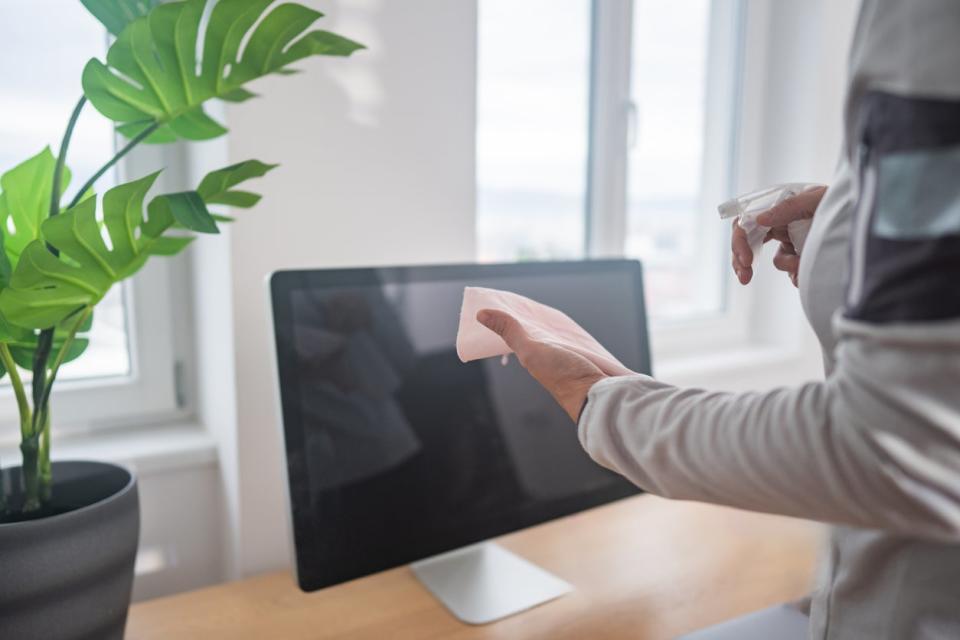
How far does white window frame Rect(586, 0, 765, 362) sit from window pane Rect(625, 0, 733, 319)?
2cm

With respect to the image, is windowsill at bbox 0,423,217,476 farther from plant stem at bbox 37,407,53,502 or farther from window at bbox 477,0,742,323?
window at bbox 477,0,742,323

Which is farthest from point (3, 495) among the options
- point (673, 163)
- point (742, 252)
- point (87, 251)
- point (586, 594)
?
point (673, 163)

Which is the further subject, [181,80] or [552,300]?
[552,300]

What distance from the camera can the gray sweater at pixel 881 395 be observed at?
1.38 ft

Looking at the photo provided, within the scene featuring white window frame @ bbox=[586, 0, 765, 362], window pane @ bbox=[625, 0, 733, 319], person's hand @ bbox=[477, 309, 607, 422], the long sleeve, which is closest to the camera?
the long sleeve

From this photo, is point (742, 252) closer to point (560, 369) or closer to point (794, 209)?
point (794, 209)

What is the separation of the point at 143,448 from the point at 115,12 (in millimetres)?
645

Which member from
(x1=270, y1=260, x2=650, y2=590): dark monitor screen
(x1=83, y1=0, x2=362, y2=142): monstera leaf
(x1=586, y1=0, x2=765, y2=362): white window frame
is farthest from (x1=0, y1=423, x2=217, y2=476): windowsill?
(x1=586, y1=0, x2=765, y2=362): white window frame

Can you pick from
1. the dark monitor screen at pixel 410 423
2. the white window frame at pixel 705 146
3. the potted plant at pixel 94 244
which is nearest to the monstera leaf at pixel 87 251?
the potted plant at pixel 94 244

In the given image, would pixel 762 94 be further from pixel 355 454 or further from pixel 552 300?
pixel 355 454

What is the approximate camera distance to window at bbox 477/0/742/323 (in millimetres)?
1574

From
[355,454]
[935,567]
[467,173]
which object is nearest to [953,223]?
[935,567]

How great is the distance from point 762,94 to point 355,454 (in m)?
1.57

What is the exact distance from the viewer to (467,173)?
4.08 ft
